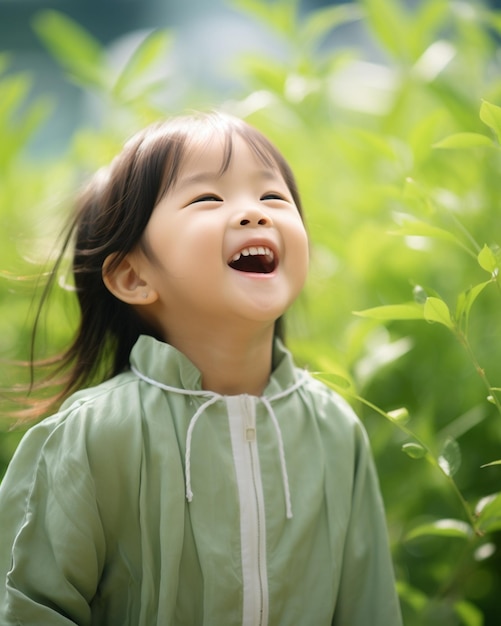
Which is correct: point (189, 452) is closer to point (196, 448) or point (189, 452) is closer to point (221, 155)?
point (196, 448)

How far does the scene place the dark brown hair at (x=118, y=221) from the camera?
1162 mm

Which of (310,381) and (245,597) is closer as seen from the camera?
(245,597)

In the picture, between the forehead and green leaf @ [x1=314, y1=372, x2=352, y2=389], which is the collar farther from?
the forehead

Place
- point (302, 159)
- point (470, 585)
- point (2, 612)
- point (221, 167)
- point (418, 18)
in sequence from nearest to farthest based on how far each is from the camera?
point (2, 612) < point (221, 167) < point (470, 585) < point (418, 18) < point (302, 159)

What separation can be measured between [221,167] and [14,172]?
0.99m

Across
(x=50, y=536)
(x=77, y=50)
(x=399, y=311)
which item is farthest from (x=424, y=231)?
(x=77, y=50)

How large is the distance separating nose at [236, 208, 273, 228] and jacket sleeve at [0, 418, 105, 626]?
13.4 inches

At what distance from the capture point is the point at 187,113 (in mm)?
1263

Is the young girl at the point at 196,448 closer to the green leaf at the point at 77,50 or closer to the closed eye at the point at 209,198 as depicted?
the closed eye at the point at 209,198

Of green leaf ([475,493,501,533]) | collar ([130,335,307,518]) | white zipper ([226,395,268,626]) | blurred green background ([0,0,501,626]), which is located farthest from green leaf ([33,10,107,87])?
green leaf ([475,493,501,533])

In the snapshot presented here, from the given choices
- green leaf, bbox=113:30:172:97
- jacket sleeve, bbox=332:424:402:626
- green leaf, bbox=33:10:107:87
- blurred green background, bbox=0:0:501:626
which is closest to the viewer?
jacket sleeve, bbox=332:424:402:626

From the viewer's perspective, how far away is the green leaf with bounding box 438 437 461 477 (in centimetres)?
110

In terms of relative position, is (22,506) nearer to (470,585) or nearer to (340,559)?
(340,559)

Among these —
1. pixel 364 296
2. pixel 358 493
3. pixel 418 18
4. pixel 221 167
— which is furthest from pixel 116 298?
pixel 418 18
